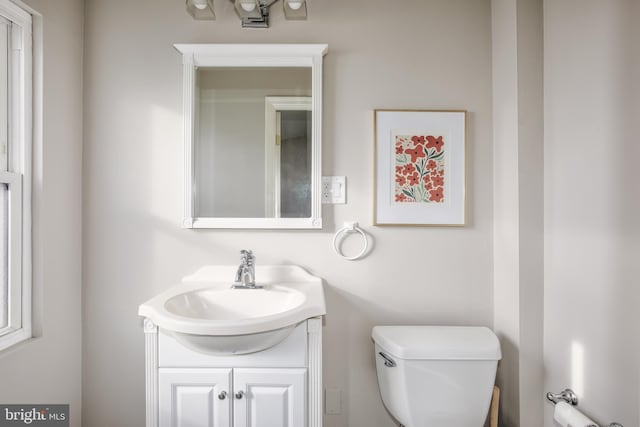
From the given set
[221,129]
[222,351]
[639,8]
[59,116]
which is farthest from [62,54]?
[639,8]

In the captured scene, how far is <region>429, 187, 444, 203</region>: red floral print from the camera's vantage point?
1.71 m

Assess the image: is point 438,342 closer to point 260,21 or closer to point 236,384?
point 236,384

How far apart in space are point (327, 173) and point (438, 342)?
0.82 meters

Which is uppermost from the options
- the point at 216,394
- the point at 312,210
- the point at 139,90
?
the point at 139,90

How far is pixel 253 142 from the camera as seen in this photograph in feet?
5.61

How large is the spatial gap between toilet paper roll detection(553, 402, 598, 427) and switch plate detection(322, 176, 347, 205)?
1077 millimetres

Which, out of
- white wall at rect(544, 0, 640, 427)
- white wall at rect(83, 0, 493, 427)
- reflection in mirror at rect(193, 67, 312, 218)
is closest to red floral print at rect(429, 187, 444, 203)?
white wall at rect(83, 0, 493, 427)

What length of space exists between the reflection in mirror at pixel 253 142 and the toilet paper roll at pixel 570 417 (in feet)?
3.80

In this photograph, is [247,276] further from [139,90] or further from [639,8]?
[639,8]

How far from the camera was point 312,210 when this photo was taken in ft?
5.57

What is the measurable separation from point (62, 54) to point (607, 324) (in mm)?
2248

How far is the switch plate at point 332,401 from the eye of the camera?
171 cm

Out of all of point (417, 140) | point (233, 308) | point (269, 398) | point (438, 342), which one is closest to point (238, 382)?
point (269, 398)

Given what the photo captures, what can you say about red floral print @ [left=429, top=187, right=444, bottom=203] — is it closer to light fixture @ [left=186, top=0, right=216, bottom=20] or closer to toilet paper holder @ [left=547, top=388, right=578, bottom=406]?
toilet paper holder @ [left=547, top=388, right=578, bottom=406]
